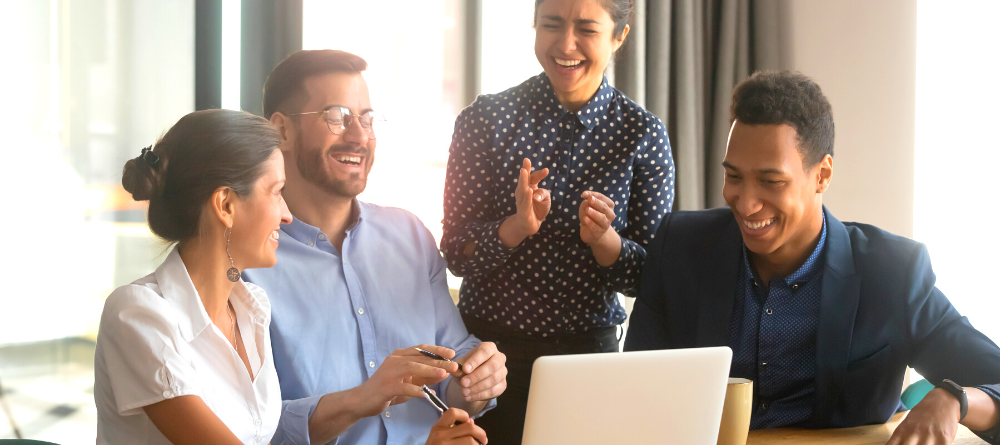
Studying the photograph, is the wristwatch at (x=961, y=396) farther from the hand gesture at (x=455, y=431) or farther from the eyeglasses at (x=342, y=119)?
the eyeglasses at (x=342, y=119)

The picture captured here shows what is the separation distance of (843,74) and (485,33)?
160cm

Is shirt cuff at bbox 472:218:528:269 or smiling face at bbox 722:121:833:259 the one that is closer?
smiling face at bbox 722:121:833:259

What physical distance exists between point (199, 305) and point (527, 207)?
0.74 meters

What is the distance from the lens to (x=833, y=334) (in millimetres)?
1508

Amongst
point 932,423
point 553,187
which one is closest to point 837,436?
point 932,423

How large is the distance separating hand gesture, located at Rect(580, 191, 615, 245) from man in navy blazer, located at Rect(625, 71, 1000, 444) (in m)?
0.19

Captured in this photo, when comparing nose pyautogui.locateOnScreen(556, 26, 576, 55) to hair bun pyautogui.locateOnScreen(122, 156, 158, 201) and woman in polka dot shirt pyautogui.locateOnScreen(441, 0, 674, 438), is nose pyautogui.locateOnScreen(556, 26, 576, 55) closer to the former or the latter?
woman in polka dot shirt pyautogui.locateOnScreen(441, 0, 674, 438)

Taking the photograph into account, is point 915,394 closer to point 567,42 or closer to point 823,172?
point 823,172

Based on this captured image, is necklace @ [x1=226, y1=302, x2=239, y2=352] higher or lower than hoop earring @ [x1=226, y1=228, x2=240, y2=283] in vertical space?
lower

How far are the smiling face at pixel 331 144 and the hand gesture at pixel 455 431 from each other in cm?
75

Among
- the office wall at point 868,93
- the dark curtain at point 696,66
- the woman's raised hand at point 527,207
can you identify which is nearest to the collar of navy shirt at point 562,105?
the woman's raised hand at point 527,207

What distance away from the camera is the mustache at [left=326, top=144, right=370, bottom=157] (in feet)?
5.65

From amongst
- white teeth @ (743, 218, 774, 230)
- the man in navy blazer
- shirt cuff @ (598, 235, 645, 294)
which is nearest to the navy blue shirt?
the man in navy blazer

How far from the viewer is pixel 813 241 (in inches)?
65.0
